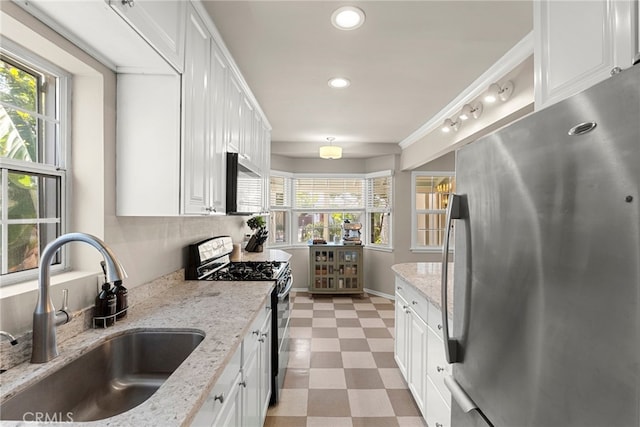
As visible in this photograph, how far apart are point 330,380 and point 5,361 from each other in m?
2.22

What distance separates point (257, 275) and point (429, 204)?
12.5ft

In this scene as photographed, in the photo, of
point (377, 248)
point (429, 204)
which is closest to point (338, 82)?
point (429, 204)

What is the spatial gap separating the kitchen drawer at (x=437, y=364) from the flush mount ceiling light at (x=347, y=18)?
6.06 ft

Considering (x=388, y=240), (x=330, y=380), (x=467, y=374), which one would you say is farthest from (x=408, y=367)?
(x=388, y=240)

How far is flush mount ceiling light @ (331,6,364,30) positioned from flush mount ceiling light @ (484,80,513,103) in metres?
1.19

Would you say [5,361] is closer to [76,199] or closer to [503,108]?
[76,199]

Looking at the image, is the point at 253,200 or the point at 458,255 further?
the point at 253,200

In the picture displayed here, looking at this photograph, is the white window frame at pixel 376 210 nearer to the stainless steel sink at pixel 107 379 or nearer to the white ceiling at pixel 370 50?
the white ceiling at pixel 370 50

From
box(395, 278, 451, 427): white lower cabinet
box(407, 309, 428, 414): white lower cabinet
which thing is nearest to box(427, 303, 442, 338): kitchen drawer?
box(395, 278, 451, 427): white lower cabinet

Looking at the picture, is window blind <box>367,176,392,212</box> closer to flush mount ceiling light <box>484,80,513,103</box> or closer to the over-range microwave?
flush mount ceiling light <box>484,80,513,103</box>

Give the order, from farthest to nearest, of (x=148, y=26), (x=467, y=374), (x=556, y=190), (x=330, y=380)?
(x=330, y=380) < (x=148, y=26) < (x=467, y=374) < (x=556, y=190)

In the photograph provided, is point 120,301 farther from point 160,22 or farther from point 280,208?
point 280,208

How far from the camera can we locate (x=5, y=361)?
0.96 metres

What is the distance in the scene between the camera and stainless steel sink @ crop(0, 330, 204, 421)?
3.06 feet
